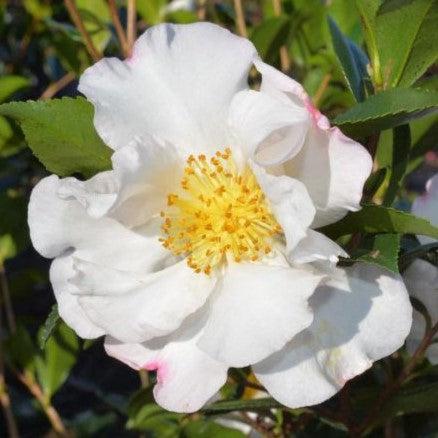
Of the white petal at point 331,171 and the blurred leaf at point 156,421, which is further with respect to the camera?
the blurred leaf at point 156,421

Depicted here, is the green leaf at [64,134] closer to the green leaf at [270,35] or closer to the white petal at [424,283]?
the white petal at [424,283]

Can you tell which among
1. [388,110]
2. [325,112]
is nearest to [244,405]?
[388,110]

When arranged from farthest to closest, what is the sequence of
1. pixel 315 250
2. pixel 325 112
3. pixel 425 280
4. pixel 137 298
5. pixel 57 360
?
pixel 57 360 → pixel 325 112 → pixel 425 280 → pixel 137 298 → pixel 315 250

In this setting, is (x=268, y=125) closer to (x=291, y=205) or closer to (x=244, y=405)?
(x=291, y=205)

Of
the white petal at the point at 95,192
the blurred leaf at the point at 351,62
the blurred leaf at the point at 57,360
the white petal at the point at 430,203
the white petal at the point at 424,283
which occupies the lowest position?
the blurred leaf at the point at 57,360

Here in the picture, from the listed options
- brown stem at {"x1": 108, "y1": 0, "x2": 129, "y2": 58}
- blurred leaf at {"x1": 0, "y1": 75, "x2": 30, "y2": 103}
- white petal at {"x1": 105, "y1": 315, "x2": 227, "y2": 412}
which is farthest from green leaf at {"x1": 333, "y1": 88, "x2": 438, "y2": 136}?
blurred leaf at {"x1": 0, "y1": 75, "x2": 30, "y2": 103}

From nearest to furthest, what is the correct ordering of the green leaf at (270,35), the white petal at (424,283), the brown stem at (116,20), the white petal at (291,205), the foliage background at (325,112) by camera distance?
the white petal at (291,205) < the foliage background at (325,112) < the white petal at (424,283) < the brown stem at (116,20) < the green leaf at (270,35)

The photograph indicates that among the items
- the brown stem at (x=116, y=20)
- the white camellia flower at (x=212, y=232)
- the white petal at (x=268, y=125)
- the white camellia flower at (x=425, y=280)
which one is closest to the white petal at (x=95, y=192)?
the white camellia flower at (x=212, y=232)
